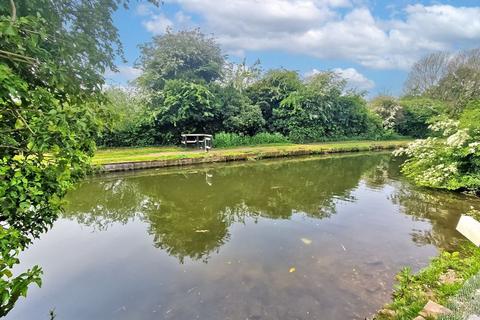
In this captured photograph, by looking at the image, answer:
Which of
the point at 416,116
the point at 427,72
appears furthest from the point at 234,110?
the point at 427,72

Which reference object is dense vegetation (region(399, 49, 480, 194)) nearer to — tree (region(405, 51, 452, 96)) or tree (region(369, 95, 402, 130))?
tree (region(369, 95, 402, 130))

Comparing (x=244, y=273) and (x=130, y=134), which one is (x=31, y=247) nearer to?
(x=244, y=273)

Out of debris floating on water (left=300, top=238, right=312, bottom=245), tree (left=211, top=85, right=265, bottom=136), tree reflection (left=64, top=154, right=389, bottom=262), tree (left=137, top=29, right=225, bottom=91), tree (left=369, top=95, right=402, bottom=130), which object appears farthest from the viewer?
tree (left=369, top=95, right=402, bottom=130)

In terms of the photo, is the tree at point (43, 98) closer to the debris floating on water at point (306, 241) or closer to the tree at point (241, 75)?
the debris floating on water at point (306, 241)

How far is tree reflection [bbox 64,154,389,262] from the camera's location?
6065mm

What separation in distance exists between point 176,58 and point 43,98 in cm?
1516

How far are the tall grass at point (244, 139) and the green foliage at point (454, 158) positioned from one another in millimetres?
9566

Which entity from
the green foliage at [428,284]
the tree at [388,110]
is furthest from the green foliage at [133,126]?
the tree at [388,110]

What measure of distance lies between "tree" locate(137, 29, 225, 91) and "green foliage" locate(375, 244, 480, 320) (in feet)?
46.3

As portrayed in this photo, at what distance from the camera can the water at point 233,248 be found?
12.2 ft

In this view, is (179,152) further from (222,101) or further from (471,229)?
(471,229)

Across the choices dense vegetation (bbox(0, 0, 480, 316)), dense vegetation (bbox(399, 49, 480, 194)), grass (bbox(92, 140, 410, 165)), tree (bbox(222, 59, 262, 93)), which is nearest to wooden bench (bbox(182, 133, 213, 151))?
grass (bbox(92, 140, 410, 165))

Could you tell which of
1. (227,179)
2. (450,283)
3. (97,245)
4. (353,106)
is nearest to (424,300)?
(450,283)

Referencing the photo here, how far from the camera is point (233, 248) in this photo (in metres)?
5.31
